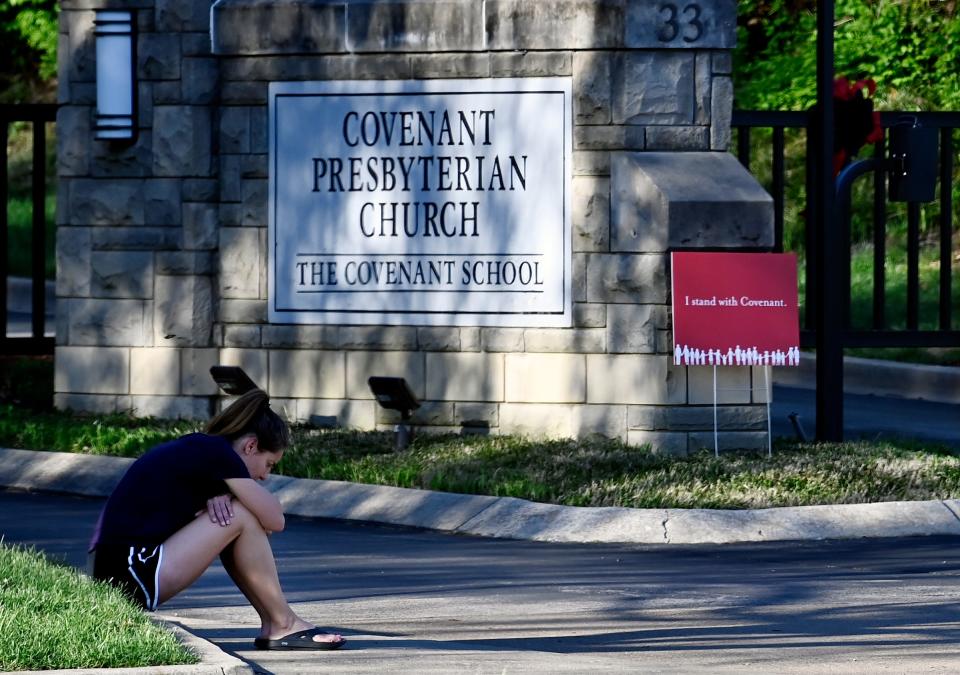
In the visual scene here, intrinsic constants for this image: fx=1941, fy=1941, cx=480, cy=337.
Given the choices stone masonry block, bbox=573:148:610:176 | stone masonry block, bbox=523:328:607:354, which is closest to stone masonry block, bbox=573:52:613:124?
stone masonry block, bbox=573:148:610:176

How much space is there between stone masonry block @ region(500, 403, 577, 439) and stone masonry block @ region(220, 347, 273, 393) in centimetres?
178

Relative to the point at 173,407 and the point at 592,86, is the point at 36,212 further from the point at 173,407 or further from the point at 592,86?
the point at 592,86

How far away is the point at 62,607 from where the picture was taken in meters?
6.70

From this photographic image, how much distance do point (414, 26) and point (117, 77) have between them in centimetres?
224

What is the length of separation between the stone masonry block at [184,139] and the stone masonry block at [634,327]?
3.17 meters

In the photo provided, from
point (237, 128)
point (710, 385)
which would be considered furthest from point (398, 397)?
point (237, 128)

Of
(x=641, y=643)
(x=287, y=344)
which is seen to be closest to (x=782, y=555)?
(x=641, y=643)

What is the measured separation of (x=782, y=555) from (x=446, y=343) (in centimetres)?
394

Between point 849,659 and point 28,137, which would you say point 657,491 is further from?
point 28,137

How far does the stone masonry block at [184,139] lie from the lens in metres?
13.7

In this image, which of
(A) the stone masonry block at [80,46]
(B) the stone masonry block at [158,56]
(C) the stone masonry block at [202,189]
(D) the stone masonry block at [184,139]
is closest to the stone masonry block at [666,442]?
(C) the stone masonry block at [202,189]

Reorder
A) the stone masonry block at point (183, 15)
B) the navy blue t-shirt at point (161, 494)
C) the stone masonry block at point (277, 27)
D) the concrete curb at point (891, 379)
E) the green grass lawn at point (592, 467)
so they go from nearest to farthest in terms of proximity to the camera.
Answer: the navy blue t-shirt at point (161, 494) < the green grass lawn at point (592, 467) < the stone masonry block at point (277, 27) < the stone masonry block at point (183, 15) < the concrete curb at point (891, 379)

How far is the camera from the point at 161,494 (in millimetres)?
6965

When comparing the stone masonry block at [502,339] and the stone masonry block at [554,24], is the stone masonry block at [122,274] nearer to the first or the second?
the stone masonry block at [502,339]
